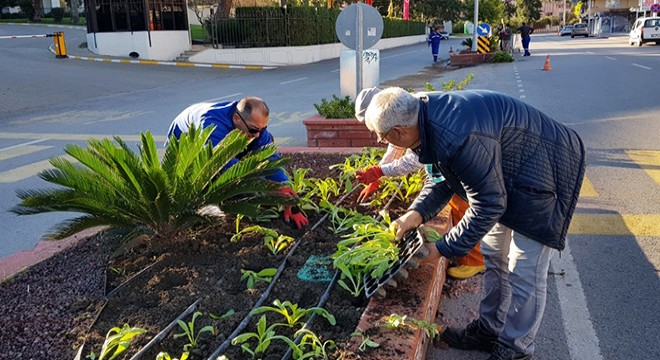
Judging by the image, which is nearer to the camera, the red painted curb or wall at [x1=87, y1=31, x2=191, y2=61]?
the red painted curb

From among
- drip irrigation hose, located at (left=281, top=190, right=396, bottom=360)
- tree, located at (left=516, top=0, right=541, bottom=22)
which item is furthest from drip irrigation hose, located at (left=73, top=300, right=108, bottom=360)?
tree, located at (left=516, top=0, right=541, bottom=22)

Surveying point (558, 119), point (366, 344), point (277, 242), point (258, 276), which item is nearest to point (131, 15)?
point (558, 119)

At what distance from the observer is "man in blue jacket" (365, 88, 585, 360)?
98.7 inches

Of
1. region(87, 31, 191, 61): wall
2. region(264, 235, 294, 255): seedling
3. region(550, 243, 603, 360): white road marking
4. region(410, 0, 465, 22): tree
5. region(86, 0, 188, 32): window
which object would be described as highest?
region(410, 0, 465, 22): tree

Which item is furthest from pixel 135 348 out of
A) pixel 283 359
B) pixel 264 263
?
pixel 264 263

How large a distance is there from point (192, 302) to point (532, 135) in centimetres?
197

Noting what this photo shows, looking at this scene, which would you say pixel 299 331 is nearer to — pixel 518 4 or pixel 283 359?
pixel 283 359

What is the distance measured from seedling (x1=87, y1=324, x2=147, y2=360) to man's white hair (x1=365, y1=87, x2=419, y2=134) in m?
1.49

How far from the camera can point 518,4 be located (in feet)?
315

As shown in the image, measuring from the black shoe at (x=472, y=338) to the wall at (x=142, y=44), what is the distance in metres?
24.5

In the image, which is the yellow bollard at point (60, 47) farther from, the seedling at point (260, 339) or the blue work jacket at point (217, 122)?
the seedling at point (260, 339)

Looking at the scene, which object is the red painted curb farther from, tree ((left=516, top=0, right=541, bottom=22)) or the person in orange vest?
tree ((left=516, top=0, right=541, bottom=22))

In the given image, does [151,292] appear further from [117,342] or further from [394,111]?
[394,111]

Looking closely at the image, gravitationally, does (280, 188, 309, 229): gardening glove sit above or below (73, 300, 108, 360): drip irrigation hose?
above
